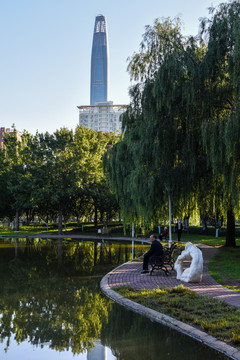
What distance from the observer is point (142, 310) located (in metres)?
7.93

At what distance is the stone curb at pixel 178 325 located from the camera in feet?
18.2

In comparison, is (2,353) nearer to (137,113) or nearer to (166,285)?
(166,285)

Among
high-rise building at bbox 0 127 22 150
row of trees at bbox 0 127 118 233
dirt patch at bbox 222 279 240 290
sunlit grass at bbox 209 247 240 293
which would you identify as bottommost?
sunlit grass at bbox 209 247 240 293

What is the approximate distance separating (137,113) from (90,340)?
12022 mm

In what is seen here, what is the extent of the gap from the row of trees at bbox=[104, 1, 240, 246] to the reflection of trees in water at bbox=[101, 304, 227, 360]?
6.67 metres

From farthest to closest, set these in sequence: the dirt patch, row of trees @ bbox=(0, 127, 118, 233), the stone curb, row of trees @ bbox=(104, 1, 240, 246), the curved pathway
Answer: row of trees @ bbox=(0, 127, 118, 233)
row of trees @ bbox=(104, 1, 240, 246)
the dirt patch
the curved pathway
the stone curb

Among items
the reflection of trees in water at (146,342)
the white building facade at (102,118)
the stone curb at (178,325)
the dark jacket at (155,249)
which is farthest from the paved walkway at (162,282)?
the white building facade at (102,118)

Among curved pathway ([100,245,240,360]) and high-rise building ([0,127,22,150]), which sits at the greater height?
high-rise building ([0,127,22,150])

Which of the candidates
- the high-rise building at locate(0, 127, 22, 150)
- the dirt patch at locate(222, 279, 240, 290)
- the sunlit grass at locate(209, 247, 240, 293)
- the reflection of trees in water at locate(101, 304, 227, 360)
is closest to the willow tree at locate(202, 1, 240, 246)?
the sunlit grass at locate(209, 247, 240, 293)

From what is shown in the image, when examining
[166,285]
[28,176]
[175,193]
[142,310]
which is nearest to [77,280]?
[166,285]

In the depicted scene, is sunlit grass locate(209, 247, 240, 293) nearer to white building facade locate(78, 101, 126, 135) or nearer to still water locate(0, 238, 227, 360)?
still water locate(0, 238, 227, 360)

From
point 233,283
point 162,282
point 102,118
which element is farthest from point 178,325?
point 102,118

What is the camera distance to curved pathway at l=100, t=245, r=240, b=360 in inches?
236

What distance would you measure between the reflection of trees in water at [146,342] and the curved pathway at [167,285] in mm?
158
